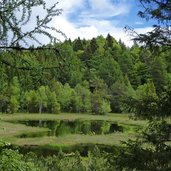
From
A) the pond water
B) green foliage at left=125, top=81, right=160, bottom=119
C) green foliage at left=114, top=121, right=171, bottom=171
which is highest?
green foliage at left=125, top=81, right=160, bottom=119

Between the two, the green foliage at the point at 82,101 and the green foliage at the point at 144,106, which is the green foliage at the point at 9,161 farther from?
the green foliage at the point at 82,101

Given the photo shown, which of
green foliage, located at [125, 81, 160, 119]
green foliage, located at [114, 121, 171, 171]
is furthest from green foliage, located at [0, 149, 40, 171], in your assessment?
green foliage, located at [125, 81, 160, 119]

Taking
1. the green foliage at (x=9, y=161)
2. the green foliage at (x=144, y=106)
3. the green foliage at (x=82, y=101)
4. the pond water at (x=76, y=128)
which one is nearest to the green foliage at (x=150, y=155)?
the green foliage at (x=144, y=106)

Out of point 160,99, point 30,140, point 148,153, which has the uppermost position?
point 160,99

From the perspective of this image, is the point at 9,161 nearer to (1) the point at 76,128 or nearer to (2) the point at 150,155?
(2) the point at 150,155

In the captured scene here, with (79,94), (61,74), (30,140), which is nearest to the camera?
(61,74)

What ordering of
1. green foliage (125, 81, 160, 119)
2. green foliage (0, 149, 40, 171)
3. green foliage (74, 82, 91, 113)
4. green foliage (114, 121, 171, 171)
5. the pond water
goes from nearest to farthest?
green foliage (0, 149, 40, 171), green foliage (114, 121, 171, 171), green foliage (125, 81, 160, 119), the pond water, green foliage (74, 82, 91, 113)

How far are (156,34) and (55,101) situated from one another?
9023 cm

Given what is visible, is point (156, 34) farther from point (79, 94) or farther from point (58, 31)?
point (79, 94)

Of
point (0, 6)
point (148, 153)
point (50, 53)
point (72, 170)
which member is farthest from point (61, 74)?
point (72, 170)

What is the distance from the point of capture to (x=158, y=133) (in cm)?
998

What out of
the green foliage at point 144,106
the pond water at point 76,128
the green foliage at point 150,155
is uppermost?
the green foliage at point 144,106

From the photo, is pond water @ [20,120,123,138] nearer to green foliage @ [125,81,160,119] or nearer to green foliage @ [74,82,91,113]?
green foliage @ [74,82,91,113]

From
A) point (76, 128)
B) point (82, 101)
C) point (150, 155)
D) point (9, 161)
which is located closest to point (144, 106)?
point (150, 155)
